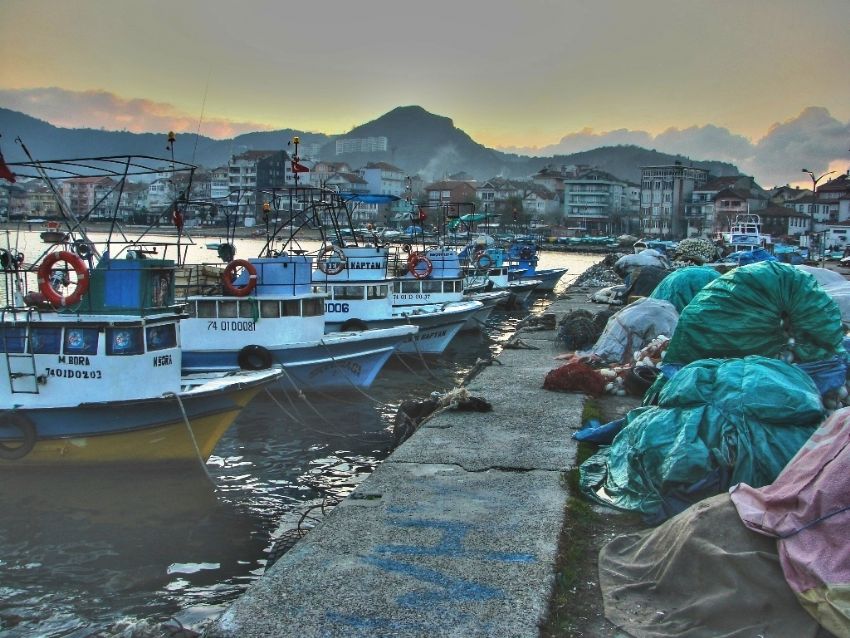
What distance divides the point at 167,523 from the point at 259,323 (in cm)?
617

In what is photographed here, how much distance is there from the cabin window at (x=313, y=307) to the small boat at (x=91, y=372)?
16.0 feet

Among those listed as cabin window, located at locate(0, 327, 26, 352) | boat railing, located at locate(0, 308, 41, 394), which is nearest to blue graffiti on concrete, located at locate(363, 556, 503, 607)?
boat railing, located at locate(0, 308, 41, 394)

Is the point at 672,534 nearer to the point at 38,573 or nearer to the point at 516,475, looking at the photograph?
the point at 516,475

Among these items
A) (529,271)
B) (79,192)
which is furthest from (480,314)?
(79,192)

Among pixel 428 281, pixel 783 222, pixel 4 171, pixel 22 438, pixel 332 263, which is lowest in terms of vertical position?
pixel 22 438

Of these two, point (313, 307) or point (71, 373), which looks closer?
point (71, 373)

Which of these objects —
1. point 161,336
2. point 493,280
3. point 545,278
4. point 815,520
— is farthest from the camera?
point 545,278

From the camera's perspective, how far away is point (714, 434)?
6.11m

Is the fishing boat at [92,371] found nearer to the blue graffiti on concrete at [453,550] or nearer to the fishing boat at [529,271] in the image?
the blue graffiti on concrete at [453,550]

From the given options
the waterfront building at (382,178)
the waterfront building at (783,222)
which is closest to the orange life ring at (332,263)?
the waterfront building at (783,222)

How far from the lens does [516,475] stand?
7.59 metres

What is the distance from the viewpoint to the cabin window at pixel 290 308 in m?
15.5

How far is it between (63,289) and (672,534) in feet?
34.1

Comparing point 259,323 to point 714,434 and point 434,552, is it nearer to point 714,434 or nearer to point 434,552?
point 434,552
